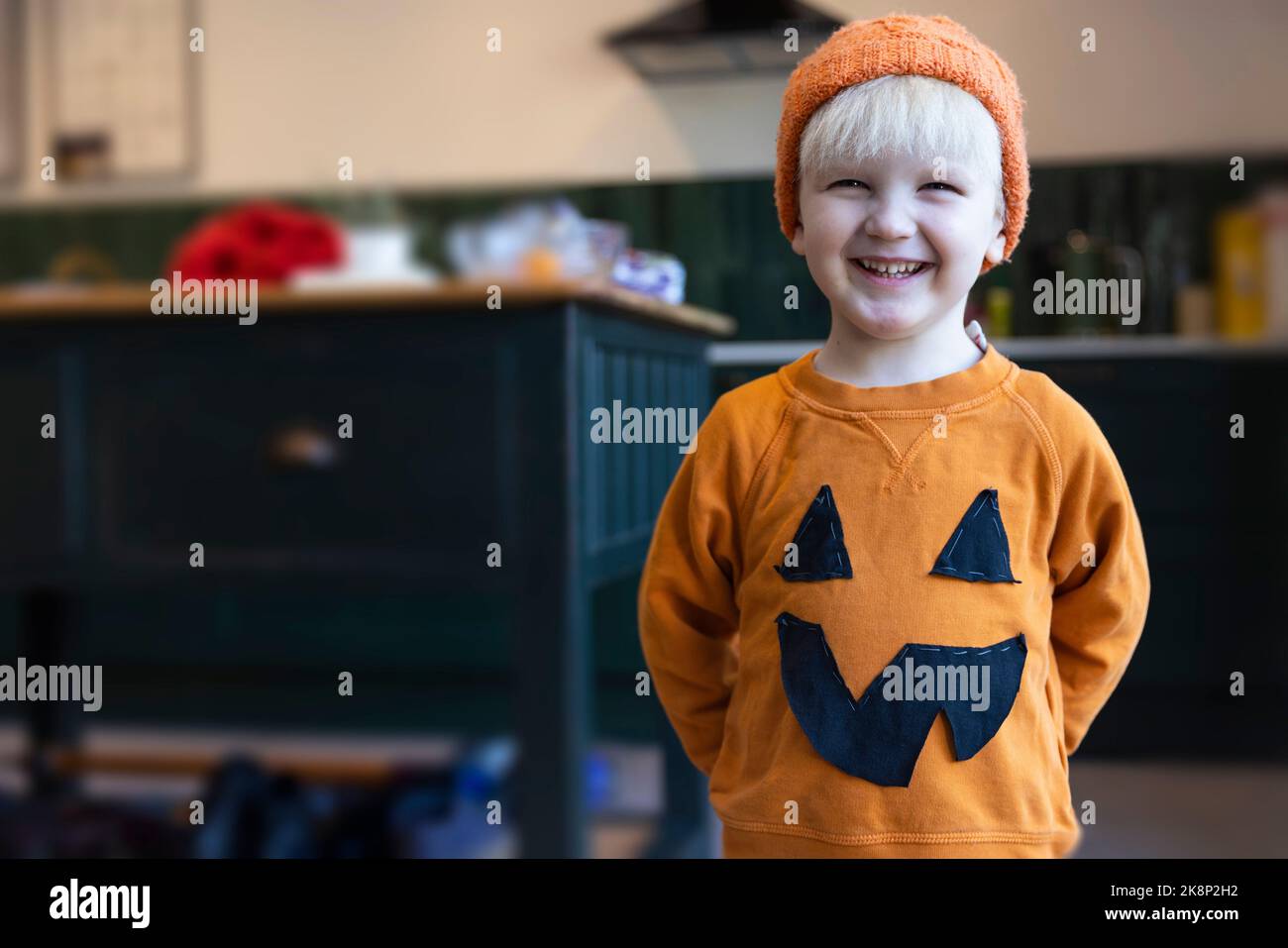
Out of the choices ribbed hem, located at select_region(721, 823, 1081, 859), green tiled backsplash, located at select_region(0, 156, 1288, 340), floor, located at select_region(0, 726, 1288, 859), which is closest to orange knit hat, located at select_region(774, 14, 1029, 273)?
green tiled backsplash, located at select_region(0, 156, 1288, 340)

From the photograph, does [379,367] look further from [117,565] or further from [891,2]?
[891,2]

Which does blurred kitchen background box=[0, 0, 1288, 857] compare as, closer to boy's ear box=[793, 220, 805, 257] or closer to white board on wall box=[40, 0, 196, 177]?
white board on wall box=[40, 0, 196, 177]

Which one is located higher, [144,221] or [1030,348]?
[144,221]

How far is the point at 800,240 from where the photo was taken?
0.73 metres

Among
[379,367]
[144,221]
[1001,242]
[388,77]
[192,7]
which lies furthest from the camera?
[144,221]

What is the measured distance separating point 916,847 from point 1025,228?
53cm

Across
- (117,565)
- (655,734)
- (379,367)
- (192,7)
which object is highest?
(192,7)

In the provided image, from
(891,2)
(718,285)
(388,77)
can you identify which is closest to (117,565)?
(718,285)

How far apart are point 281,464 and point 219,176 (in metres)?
0.83

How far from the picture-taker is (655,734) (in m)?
1.05

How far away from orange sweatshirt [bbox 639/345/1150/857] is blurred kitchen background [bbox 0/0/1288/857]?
0.25 m

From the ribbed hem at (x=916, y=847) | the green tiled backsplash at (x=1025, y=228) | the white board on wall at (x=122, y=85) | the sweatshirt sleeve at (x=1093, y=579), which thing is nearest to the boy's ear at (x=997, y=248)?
the sweatshirt sleeve at (x=1093, y=579)

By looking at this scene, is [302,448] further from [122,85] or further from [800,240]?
[122,85]

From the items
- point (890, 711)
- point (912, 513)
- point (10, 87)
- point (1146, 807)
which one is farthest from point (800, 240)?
point (10, 87)
